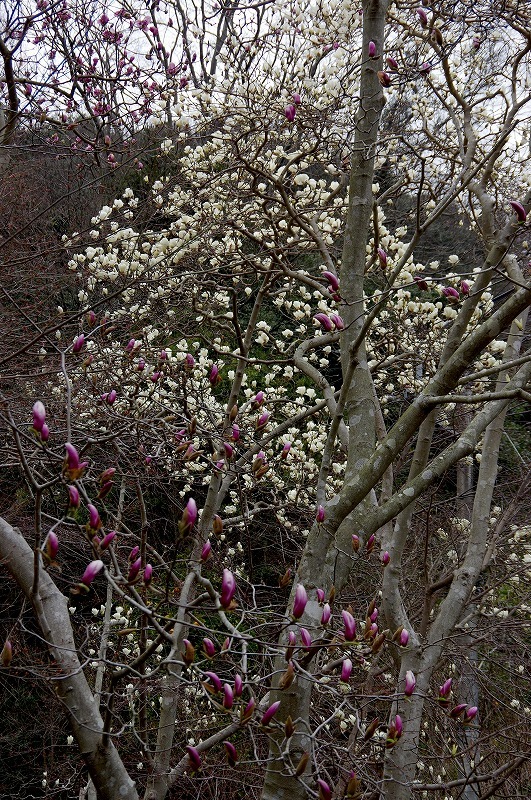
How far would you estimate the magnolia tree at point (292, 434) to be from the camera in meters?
2.12

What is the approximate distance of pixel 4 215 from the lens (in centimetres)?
652

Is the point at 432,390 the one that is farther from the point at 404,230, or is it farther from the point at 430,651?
the point at 404,230

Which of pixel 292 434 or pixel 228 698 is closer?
pixel 228 698

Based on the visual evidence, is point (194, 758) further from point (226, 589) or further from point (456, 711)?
point (456, 711)

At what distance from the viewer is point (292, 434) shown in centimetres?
567

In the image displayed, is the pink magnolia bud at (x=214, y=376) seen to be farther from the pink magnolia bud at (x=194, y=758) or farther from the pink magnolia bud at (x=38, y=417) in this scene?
the pink magnolia bud at (x=194, y=758)

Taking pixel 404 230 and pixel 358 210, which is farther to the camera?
pixel 404 230

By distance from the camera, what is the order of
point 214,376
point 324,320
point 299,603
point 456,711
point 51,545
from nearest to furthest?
1. point 51,545
2. point 299,603
3. point 456,711
4. point 324,320
5. point 214,376

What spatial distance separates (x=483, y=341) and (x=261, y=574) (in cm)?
552

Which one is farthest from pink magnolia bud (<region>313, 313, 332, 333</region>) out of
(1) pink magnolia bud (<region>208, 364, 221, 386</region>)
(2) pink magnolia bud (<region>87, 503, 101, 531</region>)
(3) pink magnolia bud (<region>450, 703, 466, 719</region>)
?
(3) pink magnolia bud (<region>450, 703, 466, 719</region>)

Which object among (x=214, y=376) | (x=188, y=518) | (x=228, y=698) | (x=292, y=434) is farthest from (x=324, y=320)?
(x=292, y=434)

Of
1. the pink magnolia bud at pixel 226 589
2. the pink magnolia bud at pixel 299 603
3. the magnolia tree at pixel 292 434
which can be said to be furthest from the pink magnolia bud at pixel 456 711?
the pink magnolia bud at pixel 226 589

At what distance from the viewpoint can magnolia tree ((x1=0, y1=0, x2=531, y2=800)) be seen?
212cm

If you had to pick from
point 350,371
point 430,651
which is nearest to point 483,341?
point 350,371
